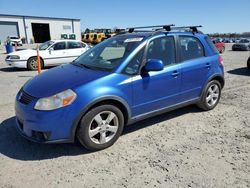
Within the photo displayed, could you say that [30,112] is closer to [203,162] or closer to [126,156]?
[126,156]

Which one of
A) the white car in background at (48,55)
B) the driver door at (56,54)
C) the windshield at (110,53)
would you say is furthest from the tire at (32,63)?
the windshield at (110,53)

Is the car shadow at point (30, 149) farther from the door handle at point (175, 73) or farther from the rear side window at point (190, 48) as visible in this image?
the rear side window at point (190, 48)

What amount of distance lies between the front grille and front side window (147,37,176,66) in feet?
6.42

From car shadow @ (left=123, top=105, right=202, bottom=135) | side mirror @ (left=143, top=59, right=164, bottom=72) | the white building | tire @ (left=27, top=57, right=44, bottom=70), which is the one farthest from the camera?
the white building

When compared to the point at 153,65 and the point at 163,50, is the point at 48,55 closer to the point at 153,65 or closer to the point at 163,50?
the point at 163,50

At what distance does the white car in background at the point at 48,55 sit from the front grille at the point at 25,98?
772 centimetres

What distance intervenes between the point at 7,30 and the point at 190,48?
50828 mm

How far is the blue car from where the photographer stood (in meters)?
3.09

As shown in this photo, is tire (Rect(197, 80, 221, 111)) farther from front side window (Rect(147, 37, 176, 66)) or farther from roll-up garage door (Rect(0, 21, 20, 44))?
roll-up garage door (Rect(0, 21, 20, 44))

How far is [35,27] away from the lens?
52.2 meters

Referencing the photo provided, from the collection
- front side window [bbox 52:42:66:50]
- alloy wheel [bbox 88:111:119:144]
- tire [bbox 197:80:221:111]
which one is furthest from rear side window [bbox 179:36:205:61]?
front side window [bbox 52:42:66:50]

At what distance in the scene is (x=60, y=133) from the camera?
3.10 meters

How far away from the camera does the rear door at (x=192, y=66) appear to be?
428cm

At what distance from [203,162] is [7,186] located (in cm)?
253
